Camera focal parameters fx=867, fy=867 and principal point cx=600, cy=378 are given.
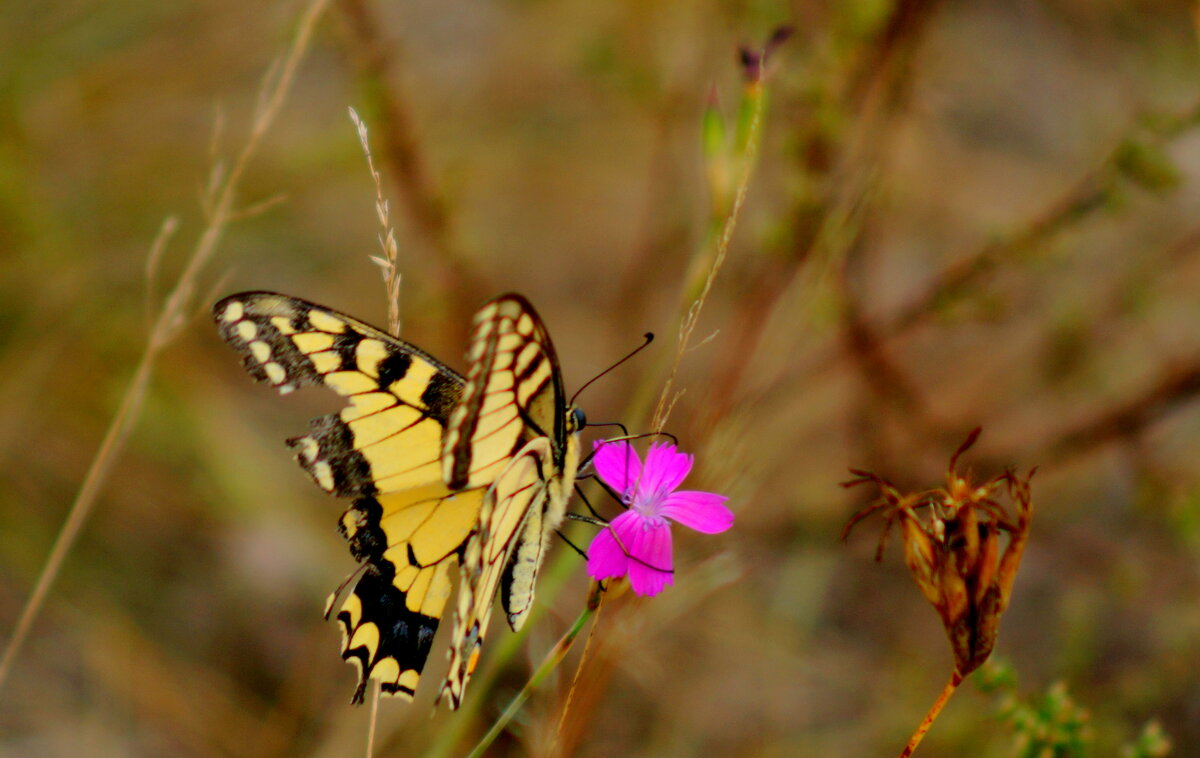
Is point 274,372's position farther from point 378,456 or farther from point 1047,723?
point 1047,723

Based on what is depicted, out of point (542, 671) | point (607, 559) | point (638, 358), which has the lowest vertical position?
point (542, 671)

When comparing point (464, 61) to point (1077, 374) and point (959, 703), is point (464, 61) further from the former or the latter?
point (959, 703)

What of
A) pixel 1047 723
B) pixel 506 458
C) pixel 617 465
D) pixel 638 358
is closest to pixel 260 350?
pixel 506 458

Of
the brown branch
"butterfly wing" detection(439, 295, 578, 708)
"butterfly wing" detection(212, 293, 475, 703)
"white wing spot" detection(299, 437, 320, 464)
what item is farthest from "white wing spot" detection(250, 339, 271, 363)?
the brown branch

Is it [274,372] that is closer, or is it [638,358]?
[274,372]

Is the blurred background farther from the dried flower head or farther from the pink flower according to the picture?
the dried flower head

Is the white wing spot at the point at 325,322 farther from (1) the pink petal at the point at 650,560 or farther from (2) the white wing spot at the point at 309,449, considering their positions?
(1) the pink petal at the point at 650,560

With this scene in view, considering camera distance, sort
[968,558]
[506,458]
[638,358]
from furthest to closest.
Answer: [638,358]
[506,458]
[968,558]
